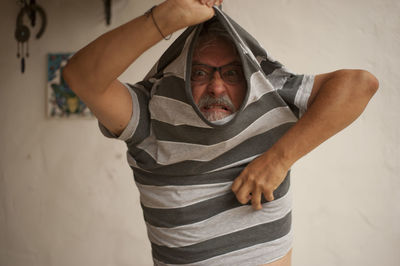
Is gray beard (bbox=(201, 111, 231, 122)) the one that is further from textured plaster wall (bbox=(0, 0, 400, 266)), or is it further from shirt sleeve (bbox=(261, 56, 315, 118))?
textured plaster wall (bbox=(0, 0, 400, 266))

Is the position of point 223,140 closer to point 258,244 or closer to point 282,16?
point 258,244

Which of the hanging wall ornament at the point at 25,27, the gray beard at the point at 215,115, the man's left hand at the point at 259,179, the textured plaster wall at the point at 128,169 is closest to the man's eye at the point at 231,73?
the gray beard at the point at 215,115

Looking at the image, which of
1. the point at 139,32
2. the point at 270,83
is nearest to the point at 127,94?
the point at 139,32

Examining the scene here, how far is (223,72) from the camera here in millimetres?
768

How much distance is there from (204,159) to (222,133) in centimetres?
9

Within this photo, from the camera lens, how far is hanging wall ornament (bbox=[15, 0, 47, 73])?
1923 mm

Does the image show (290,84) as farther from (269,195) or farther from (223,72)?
(269,195)

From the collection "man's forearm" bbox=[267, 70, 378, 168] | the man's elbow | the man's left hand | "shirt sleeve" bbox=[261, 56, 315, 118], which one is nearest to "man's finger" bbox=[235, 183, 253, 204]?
the man's left hand

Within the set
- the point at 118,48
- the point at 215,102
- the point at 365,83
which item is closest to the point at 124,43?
the point at 118,48

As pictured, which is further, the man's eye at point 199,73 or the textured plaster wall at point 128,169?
the textured plaster wall at point 128,169

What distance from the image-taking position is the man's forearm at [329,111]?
68cm

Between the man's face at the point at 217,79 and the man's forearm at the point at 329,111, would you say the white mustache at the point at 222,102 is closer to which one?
the man's face at the point at 217,79

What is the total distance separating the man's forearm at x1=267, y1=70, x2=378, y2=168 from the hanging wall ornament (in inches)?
71.4

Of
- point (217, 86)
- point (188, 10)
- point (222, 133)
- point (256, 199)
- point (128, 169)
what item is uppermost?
point (188, 10)
